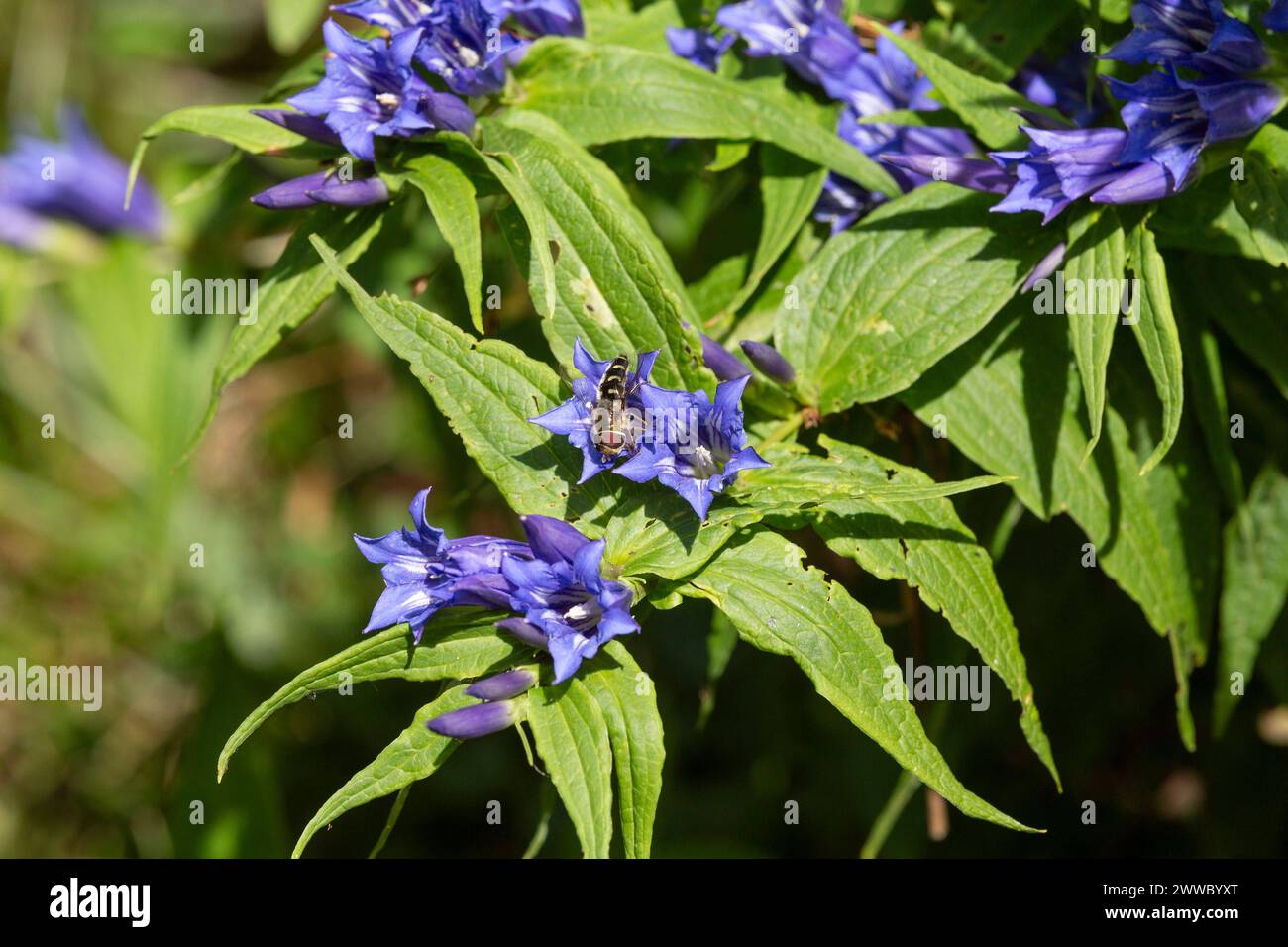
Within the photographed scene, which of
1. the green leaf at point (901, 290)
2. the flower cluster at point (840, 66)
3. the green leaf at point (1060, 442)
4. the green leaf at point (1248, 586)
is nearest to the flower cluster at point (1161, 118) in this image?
the green leaf at point (901, 290)

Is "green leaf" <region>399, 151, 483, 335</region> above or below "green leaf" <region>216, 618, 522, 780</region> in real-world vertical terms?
above

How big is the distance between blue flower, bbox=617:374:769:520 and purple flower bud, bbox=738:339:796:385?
20 centimetres

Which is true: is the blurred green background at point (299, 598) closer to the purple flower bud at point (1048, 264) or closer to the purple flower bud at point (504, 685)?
the purple flower bud at point (1048, 264)

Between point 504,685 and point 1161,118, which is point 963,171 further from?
point 504,685

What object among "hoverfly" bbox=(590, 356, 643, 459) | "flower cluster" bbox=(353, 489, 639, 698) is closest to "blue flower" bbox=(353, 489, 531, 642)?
"flower cluster" bbox=(353, 489, 639, 698)

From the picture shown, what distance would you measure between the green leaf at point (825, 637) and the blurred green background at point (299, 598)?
1.83ft

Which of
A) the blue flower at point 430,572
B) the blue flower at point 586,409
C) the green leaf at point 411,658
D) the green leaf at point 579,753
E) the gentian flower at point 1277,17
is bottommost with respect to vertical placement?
the green leaf at point 579,753

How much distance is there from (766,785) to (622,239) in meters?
2.34

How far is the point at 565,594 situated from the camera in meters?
1.74

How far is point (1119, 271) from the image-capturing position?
1.88 meters

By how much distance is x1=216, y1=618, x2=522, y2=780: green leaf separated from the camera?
1.69 meters

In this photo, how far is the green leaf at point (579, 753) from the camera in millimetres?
1640

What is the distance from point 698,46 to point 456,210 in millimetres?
805

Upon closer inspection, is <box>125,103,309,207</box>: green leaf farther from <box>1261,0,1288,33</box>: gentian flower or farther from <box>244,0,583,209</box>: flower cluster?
<box>1261,0,1288,33</box>: gentian flower
